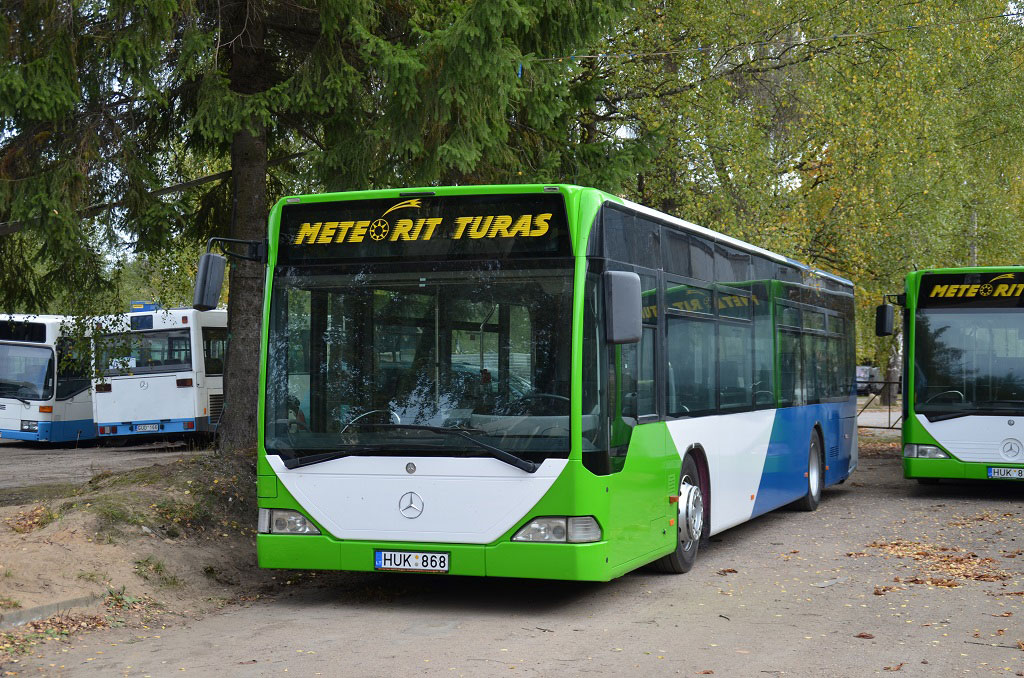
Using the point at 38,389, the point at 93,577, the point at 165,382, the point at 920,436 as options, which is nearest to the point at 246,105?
the point at 93,577

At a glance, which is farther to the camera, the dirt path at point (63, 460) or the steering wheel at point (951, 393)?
the dirt path at point (63, 460)

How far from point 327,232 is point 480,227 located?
117 cm

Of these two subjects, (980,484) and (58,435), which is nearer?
(980,484)

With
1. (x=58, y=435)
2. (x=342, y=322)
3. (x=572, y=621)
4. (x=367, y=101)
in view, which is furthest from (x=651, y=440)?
(x=58, y=435)

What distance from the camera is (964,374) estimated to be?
16.4 metres

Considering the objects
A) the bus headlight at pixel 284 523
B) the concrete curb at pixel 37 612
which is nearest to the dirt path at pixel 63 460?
the concrete curb at pixel 37 612

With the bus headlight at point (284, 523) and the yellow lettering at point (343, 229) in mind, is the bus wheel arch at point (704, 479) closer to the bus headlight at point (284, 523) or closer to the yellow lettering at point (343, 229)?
the bus headlight at point (284, 523)

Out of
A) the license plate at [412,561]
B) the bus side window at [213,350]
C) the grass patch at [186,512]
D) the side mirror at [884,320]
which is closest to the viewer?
the license plate at [412,561]

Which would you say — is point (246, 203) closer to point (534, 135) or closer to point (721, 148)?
point (534, 135)

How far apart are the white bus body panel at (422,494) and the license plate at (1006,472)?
9757 mm

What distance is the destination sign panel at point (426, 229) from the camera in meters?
8.66

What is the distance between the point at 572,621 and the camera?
8.45m

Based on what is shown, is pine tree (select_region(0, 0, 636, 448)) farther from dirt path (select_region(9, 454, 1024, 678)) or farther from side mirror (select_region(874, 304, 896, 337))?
side mirror (select_region(874, 304, 896, 337))

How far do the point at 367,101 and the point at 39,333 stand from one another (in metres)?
18.1
